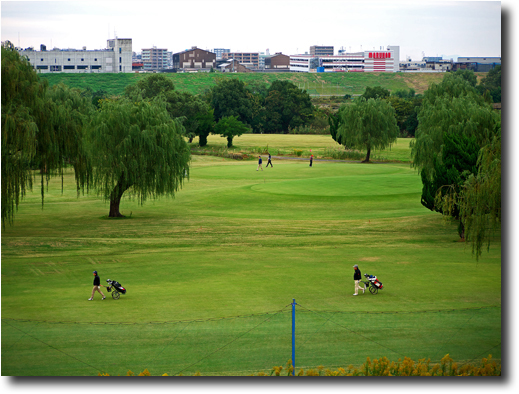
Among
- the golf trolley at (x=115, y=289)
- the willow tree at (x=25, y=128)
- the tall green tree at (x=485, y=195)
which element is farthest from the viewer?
the willow tree at (x=25, y=128)

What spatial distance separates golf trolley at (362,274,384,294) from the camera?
18.9 meters

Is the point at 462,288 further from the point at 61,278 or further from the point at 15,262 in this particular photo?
the point at 15,262

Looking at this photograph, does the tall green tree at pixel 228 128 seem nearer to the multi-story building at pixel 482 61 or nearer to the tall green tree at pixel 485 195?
the multi-story building at pixel 482 61

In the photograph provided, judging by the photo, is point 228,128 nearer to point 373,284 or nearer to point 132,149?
point 132,149

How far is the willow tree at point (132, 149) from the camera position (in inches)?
1375

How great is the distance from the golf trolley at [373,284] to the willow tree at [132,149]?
63.9ft

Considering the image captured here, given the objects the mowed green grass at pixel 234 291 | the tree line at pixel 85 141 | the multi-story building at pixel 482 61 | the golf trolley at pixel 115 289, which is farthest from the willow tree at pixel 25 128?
the multi-story building at pixel 482 61

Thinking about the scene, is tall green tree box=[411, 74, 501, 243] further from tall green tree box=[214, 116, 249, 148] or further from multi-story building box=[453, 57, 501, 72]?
tall green tree box=[214, 116, 249, 148]

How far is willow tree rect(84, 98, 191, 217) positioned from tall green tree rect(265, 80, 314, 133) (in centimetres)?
8803

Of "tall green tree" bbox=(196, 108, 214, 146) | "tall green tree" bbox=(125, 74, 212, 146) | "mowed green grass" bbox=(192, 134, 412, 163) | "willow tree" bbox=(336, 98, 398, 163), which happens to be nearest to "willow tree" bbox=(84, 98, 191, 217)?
"willow tree" bbox=(336, 98, 398, 163)

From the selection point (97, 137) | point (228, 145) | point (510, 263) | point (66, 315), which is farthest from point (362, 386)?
point (228, 145)

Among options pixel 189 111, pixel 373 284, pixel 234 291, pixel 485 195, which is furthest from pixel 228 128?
pixel 485 195

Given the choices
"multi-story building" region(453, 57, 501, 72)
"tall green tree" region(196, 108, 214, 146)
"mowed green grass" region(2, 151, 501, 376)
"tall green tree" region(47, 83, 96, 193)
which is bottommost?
"mowed green grass" region(2, 151, 501, 376)

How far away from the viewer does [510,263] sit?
13.9m
